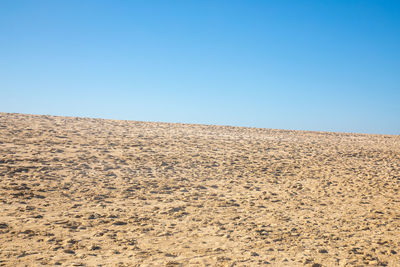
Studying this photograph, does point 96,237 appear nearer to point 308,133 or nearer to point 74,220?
point 74,220

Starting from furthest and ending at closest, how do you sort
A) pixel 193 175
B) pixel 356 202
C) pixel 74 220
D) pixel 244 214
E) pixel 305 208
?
pixel 193 175 → pixel 356 202 → pixel 305 208 → pixel 244 214 → pixel 74 220

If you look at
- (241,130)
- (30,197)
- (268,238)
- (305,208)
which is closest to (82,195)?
(30,197)

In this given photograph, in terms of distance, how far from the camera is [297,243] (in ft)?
14.4

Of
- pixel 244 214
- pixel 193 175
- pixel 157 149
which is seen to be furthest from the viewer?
pixel 157 149

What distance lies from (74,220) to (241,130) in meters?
11.4

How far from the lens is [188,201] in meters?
6.13

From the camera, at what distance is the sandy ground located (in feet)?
13.1

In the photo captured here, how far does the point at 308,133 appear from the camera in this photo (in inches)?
637

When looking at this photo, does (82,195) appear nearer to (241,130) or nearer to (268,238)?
(268,238)

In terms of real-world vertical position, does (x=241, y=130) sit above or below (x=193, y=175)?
above

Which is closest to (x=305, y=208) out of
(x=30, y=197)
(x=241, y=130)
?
(x=30, y=197)

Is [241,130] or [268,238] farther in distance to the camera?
[241,130]

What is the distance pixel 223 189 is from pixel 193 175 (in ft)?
3.78

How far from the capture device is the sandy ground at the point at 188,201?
398cm
